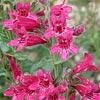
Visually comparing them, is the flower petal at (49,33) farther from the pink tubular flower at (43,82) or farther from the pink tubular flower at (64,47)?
the pink tubular flower at (43,82)

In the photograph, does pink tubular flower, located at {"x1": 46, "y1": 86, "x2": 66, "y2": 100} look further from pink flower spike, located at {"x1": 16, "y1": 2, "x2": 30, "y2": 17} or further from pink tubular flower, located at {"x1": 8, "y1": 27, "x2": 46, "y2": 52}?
pink flower spike, located at {"x1": 16, "y1": 2, "x2": 30, "y2": 17}

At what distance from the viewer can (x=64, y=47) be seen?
8.21ft

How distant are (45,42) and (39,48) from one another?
141 centimetres

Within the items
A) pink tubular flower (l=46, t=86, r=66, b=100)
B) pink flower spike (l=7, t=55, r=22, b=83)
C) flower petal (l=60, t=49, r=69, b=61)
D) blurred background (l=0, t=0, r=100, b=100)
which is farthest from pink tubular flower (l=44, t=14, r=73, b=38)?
pink flower spike (l=7, t=55, r=22, b=83)

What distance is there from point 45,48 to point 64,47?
87 cm

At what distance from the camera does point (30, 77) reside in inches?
99.0

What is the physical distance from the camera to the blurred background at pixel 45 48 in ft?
9.40

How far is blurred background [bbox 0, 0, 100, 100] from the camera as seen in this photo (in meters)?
2.87

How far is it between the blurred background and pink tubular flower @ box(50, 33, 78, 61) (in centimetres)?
14

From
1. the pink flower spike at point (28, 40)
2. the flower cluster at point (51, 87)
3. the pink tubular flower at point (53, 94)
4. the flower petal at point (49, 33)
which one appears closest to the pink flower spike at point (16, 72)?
the flower cluster at point (51, 87)

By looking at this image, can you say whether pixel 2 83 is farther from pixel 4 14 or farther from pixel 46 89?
pixel 46 89

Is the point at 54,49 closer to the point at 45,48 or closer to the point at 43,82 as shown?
the point at 43,82

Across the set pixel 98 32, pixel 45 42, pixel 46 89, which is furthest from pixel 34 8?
pixel 98 32

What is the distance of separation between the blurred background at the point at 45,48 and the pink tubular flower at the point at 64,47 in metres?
0.14
